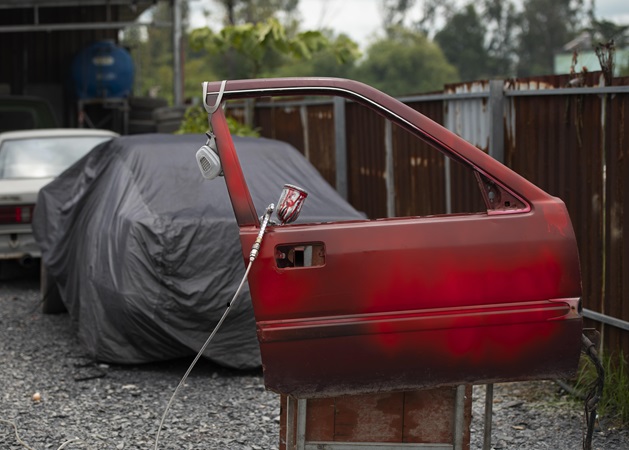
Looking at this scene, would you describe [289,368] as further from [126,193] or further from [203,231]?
[126,193]

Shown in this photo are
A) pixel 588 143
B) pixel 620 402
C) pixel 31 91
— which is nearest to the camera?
pixel 620 402

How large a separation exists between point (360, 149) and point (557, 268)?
614 cm

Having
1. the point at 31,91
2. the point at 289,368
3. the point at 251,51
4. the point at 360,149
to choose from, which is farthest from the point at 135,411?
the point at 31,91

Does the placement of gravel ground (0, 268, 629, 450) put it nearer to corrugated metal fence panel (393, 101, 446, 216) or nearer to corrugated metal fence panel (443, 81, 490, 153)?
corrugated metal fence panel (443, 81, 490, 153)

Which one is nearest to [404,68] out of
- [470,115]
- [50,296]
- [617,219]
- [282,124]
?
[282,124]

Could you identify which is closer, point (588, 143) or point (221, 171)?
point (221, 171)

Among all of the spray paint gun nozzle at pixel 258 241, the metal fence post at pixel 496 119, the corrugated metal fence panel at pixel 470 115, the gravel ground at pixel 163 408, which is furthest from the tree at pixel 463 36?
the spray paint gun nozzle at pixel 258 241

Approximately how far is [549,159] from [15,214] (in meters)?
5.37

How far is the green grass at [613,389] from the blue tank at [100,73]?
17.8m

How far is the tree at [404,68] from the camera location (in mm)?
60531

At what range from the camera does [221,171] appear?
4062mm

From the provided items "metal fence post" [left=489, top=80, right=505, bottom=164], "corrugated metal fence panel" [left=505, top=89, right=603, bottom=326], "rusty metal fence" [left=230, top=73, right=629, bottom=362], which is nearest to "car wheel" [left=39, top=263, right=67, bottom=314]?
"rusty metal fence" [left=230, top=73, right=629, bottom=362]

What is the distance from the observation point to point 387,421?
4.12 m

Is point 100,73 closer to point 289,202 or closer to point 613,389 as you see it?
point 613,389
